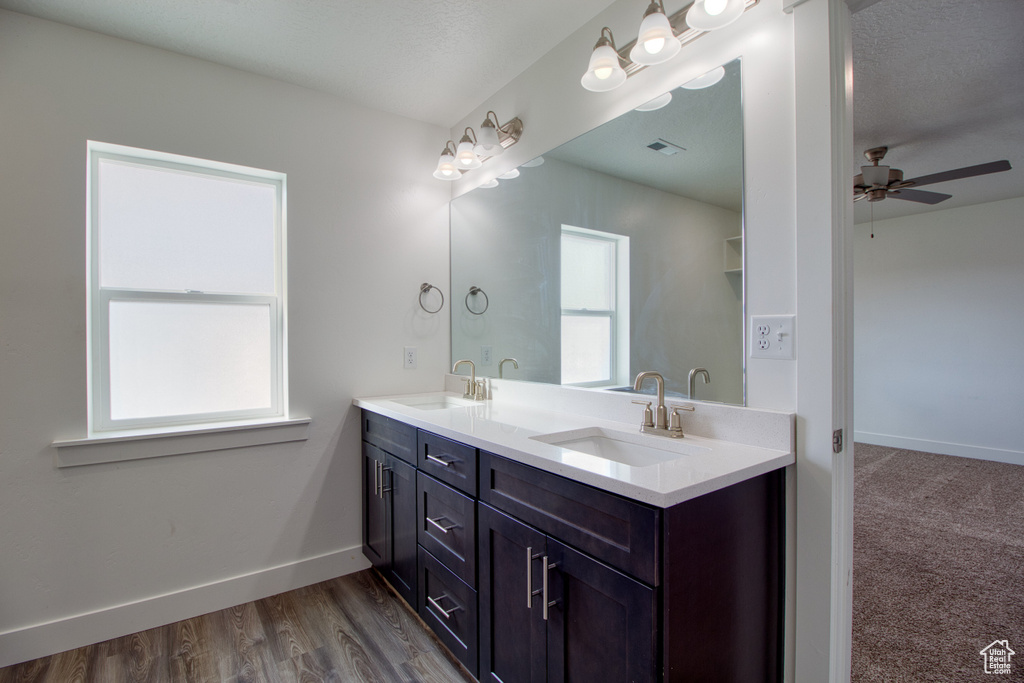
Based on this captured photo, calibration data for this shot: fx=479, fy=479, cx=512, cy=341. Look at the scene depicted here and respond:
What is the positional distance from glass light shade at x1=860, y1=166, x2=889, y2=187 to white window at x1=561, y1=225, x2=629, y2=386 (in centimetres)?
225

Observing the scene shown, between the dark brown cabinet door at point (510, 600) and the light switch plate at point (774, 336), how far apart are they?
2.64ft

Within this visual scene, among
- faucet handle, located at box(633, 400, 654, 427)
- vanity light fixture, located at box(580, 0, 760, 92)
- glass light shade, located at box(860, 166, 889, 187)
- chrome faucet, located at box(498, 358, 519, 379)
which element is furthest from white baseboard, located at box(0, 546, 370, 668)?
glass light shade, located at box(860, 166, 889, 187)

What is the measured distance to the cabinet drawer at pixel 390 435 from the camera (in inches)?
76.6

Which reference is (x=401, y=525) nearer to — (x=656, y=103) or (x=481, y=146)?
(x=481, y=146)

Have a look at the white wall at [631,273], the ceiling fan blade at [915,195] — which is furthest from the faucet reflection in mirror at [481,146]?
the ceiling fan blade at [915,195]

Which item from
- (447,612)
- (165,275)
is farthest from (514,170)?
(447,612)

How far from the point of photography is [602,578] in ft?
3.61

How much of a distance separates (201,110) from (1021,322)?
644 cm

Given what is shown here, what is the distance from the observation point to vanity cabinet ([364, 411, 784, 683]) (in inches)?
39.9

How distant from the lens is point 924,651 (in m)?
1.75

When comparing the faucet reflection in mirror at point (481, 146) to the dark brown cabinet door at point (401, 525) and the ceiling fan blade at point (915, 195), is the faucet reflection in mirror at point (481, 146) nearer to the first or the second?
the dark brown cabinet door at point (401, 525)

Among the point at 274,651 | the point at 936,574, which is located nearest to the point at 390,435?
the point at 274,651

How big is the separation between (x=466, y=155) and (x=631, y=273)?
111cm

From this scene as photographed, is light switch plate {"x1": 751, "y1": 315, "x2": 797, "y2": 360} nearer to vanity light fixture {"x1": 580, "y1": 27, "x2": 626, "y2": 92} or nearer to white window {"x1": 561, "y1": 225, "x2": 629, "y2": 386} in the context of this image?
white window {"x1": 561, "y1": 225, "x2": 629, "y2": 386}
